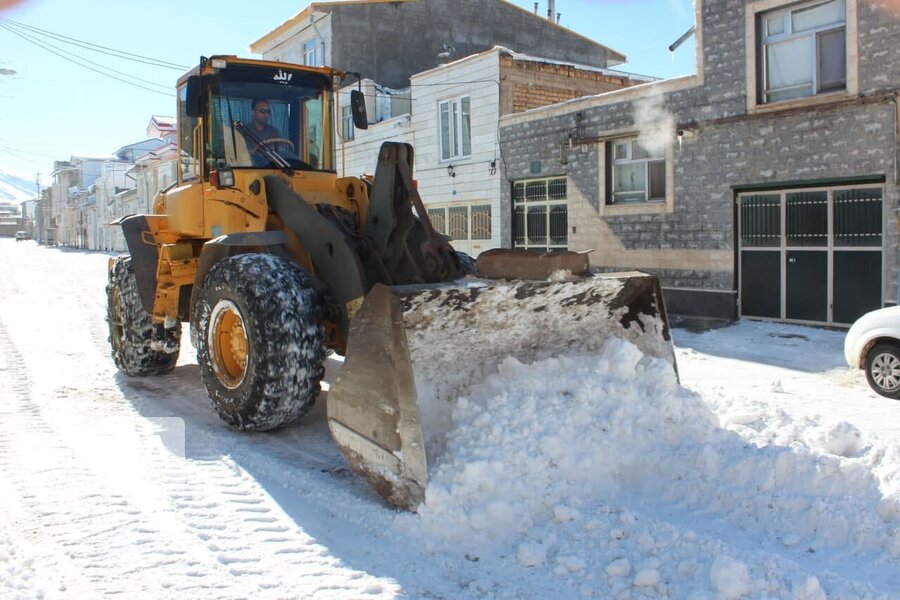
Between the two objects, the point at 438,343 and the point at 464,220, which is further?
the point at 464,220

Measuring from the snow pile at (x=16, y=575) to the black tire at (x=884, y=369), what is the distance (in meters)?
7.46

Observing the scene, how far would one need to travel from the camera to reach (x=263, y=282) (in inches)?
221

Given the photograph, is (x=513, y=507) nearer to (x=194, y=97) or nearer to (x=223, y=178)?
(x=223, y=178)

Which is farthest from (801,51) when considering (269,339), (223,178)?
(269,339)

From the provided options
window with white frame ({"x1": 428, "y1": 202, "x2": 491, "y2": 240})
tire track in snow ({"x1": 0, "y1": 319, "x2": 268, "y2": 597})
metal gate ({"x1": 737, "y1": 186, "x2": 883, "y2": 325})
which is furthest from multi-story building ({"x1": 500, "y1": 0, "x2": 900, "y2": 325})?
tire track in snow ({"x1": 0, "y1": 319, "x2": 268, "y2": 597})

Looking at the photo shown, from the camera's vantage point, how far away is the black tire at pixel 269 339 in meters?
5.49

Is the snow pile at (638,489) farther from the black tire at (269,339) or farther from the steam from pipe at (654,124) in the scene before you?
the steam from pipe at (654,124)

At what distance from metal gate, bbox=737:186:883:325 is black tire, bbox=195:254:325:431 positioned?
8.93 metres

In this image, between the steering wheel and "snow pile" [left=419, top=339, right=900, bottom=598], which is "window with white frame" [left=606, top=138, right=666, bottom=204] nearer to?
the steering wheel

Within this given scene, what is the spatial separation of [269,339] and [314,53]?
22.0 m

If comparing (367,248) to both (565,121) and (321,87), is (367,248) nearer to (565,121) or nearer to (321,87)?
(321,87)

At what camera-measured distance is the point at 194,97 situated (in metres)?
6.56

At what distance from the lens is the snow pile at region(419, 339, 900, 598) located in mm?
3545

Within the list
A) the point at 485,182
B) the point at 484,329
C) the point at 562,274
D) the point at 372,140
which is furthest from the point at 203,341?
the point at 372,140
